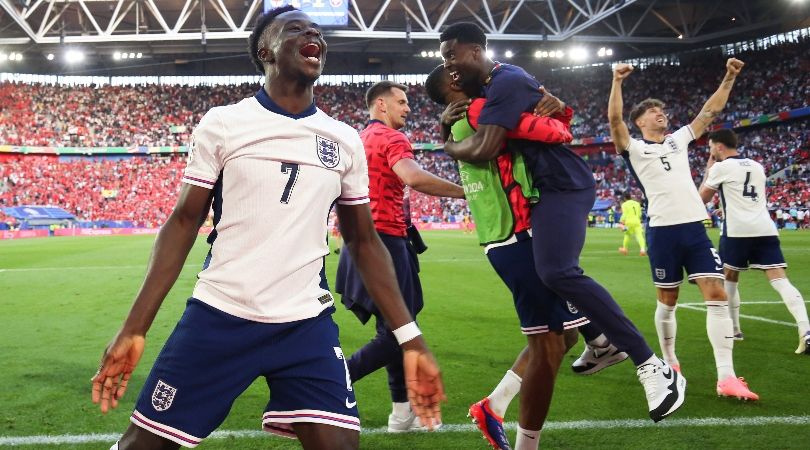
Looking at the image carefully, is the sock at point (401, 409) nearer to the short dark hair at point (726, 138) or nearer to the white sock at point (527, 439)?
the white sock at point (527, 439)

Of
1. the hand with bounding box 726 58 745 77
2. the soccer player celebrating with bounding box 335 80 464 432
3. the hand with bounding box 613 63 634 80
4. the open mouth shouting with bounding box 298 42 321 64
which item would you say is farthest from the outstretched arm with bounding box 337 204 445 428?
the hand with bounding box 726 58 745 77

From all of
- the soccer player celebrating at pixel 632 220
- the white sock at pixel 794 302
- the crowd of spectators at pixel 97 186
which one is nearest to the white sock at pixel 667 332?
Answer: the white sock at pixel 794 302

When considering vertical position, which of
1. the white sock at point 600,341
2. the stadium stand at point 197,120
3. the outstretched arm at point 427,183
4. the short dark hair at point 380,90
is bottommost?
the white sock at point 600,341

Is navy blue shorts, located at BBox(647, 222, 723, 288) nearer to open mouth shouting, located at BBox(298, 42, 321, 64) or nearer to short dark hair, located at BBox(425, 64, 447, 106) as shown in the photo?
short dark hair, located at BBox(425, 64, 447, 106)

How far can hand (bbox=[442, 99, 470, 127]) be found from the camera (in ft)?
11.6

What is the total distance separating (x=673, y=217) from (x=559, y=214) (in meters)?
Answer: 2.39

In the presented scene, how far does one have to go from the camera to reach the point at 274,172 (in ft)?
7.52

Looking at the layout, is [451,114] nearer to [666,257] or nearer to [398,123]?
[398,123]

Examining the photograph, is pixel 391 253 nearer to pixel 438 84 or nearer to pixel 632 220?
pixel 438 84

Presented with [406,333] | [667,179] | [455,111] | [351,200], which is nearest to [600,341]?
[455,111]

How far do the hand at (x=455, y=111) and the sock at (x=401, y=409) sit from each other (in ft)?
5.82

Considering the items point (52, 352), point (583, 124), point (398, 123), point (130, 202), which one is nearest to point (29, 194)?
point (130, 202)

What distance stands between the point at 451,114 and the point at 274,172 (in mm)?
1525

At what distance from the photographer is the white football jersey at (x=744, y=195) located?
654cm
